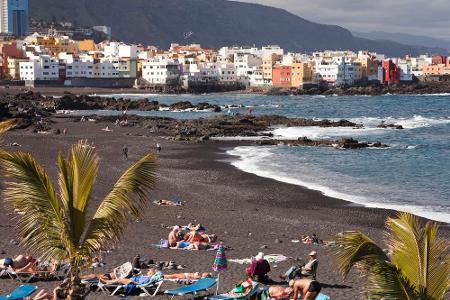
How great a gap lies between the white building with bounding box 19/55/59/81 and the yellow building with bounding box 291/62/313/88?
34624 millimetres

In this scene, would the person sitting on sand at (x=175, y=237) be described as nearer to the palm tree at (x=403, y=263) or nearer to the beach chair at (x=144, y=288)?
the beach chair at (x=144, y=288)

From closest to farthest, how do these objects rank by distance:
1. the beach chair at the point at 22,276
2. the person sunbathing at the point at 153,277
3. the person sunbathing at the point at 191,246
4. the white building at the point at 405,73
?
the person sunbathing at the point at 153,277 → the beach chair at the point at 22,276 → the person sunbathing at the point at 191,246 → the white building at the point at 405,73

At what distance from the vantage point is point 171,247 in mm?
13859

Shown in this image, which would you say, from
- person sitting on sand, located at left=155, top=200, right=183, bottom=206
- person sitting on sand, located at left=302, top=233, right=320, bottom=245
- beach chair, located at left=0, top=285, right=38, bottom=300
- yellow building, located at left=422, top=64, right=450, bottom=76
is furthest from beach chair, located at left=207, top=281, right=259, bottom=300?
yellow building, located at left=422, top=64, right=450, bottom=76

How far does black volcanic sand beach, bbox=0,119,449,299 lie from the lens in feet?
41.2

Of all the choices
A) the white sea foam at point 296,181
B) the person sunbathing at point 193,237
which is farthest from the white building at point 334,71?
the person sunbathing at point 193,237

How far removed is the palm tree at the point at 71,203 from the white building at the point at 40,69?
102114 millimetres

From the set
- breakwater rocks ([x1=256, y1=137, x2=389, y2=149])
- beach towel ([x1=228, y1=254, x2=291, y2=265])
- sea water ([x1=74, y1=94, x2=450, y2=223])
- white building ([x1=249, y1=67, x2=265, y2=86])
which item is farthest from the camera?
white building ([x1=249, y1=67, x2=265, y2=86])

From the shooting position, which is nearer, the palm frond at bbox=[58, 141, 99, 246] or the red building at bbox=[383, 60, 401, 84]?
the palm frond at bbox=[58, 141, 99, 246]

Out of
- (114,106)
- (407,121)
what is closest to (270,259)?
(407,121)

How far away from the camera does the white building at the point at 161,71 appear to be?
378 feet

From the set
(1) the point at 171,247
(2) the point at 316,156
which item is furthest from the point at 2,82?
(1) the point at 171,247

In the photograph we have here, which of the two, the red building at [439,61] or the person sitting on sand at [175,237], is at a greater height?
the red building at [439,61]

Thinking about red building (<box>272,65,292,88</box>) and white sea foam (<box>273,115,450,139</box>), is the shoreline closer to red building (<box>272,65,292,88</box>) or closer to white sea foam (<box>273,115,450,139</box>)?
red building (<box>272,65,292,88</box>)
